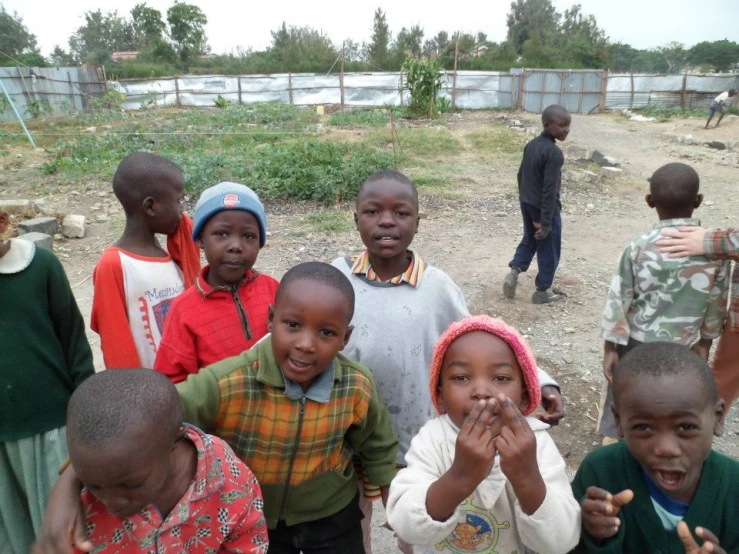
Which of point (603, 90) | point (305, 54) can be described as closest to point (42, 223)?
point (603, 90)

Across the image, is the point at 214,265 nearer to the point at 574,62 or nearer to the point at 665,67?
the point at 574,62

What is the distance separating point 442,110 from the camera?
19.6 meters

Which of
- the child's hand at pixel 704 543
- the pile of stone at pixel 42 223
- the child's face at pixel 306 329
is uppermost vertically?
the child's face at pixel 306 329

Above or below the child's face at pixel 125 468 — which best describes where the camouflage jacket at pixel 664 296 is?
below

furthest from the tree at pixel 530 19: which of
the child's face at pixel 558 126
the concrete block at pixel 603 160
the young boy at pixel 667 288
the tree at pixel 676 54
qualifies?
the young boy at pixel 667 288

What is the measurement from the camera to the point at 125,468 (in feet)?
3.21

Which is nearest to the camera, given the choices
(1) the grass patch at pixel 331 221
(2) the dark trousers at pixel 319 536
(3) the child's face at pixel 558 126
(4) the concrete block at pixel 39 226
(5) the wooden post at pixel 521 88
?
(2) the dark trousers at pixel 319 536

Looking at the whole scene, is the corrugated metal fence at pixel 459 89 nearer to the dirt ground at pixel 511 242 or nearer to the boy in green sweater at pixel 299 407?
the dirt ground at pixel 511 242

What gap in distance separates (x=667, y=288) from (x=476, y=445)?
181 cm

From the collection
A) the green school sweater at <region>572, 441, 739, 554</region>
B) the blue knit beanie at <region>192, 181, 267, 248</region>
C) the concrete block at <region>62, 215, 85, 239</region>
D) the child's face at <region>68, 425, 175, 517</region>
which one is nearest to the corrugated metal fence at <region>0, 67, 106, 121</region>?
the concrete block at <region>62, 215, 85, 239</region>

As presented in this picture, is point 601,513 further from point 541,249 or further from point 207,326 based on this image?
point 541,249

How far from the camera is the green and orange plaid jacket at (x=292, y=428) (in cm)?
135

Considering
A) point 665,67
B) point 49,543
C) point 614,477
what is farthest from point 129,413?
point 665,67

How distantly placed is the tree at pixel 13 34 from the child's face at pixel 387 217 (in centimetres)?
4595
